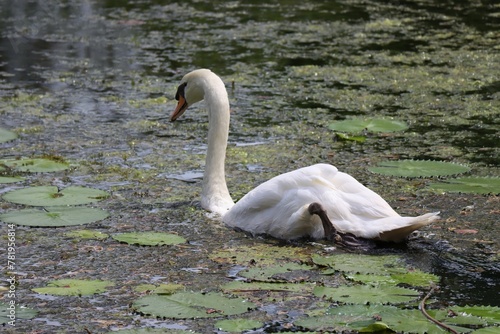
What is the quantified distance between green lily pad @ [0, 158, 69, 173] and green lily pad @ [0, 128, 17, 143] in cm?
58

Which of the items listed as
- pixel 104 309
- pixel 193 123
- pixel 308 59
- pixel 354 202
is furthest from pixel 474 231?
pixel 308 59

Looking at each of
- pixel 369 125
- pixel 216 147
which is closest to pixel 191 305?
pixel 216 147

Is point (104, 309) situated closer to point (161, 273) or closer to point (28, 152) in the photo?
point (161, 273)

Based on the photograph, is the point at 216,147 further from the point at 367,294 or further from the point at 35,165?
the point at 367,294

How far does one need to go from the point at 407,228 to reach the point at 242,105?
11.7 feet

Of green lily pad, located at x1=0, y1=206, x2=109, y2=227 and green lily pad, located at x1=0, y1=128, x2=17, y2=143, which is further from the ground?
green lily pad, located at x1=0, y1=128, x2=17, y2=143

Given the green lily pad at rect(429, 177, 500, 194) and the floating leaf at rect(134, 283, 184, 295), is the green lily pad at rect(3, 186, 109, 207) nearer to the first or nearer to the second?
the floating leaf at rect(134, 283, 184, 295)

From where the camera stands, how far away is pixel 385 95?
8.20 meters

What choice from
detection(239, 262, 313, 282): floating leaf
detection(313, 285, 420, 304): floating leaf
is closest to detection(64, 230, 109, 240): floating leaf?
detection(239, 262, 313, 282): floating leaf

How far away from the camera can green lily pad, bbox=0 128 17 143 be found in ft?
22.6

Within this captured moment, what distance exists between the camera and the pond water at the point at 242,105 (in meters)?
4.77

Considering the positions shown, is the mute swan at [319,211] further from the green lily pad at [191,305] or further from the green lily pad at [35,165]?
the green lily pad at [35,165]

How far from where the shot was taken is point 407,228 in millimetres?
4562

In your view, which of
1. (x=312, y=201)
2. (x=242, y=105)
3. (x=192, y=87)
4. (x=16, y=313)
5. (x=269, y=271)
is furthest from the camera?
(x=242, y=105)
